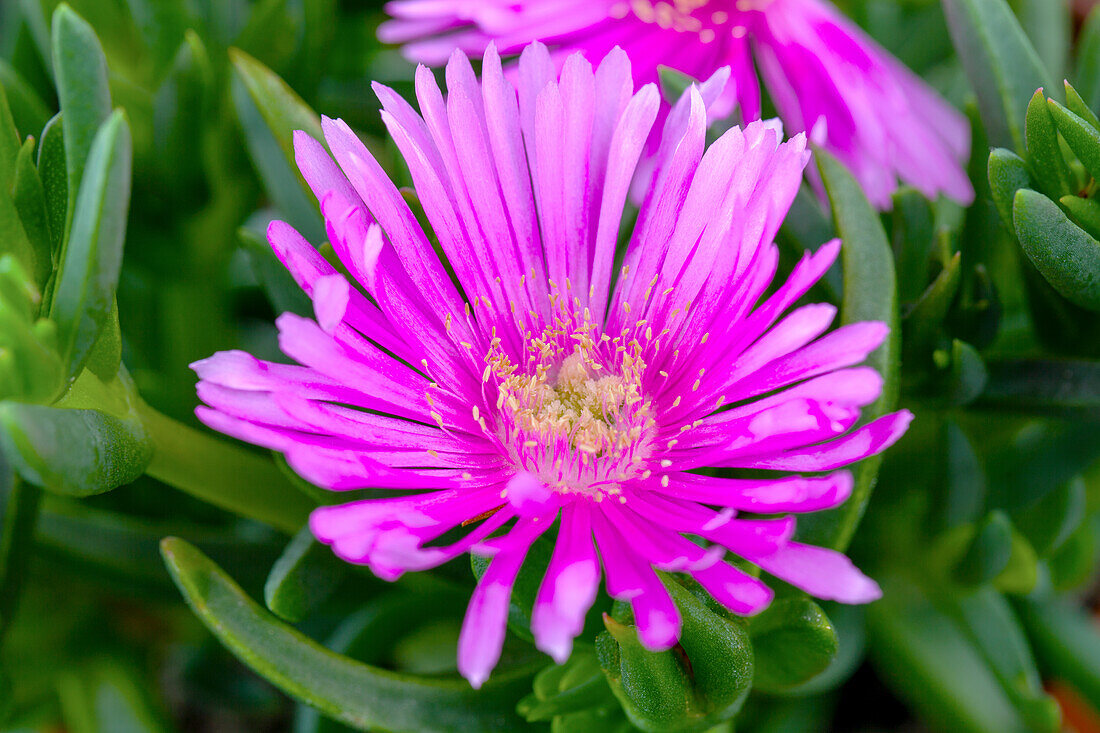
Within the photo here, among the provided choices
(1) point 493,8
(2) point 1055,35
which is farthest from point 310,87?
(2) point 1055,35

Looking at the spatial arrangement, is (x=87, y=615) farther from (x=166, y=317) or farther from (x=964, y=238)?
(x=964, y=238)

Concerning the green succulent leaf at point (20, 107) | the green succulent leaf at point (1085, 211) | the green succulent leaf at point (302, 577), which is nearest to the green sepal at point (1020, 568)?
the green succulent leaf at point (1085, 211)

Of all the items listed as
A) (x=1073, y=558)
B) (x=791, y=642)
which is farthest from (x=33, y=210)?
(x=1073, y=558)

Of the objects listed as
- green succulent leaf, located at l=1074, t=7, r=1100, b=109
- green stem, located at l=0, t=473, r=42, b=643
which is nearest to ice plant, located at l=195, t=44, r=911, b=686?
green stem, located at l=0, t=473, r=42, b=643

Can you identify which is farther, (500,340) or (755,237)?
(500,340)

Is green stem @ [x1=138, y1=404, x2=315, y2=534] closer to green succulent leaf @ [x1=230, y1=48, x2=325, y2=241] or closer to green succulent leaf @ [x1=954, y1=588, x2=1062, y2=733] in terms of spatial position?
green succulent leaf @ [x1=230, y1=48, x2=325, y2=241]

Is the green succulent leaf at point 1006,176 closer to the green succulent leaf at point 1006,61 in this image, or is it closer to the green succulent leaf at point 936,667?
the green succulent leaf at point 1006,61
